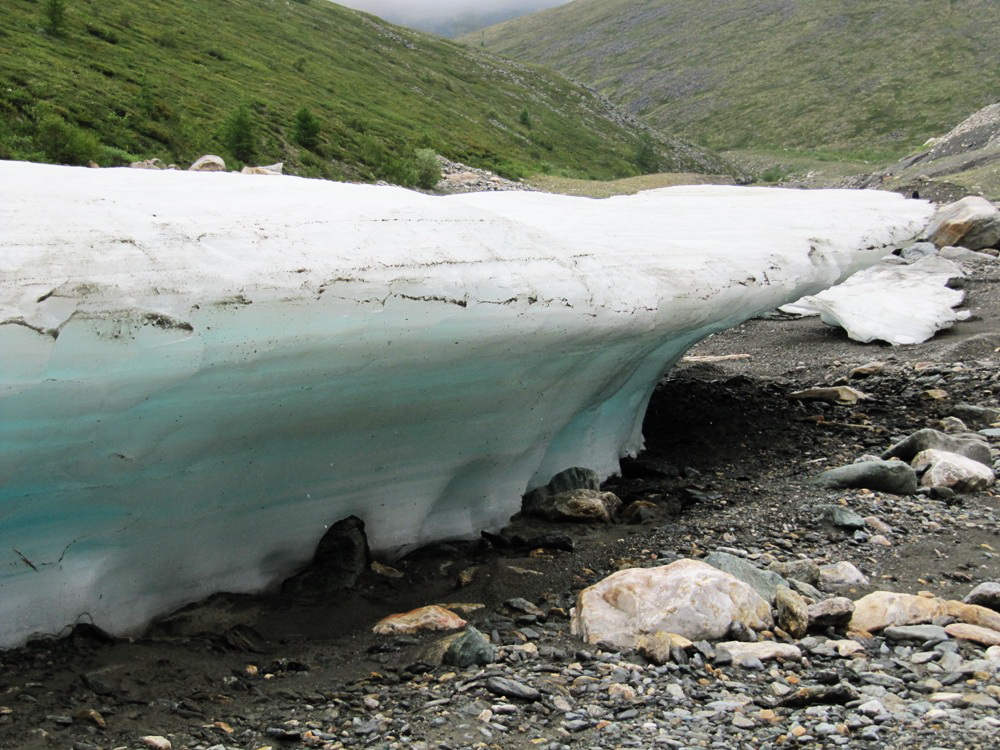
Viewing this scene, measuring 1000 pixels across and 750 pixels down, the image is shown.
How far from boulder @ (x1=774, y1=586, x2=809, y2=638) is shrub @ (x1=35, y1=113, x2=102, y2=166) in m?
24.1

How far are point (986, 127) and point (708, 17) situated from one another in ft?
348

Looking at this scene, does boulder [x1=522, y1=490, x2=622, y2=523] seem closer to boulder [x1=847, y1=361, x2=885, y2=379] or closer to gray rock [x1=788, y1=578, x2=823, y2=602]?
gray rock [x1=788, y1=578, x2=823, y2=602]

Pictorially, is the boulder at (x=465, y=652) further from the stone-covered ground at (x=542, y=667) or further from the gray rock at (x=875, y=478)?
the gray rock at (x=875, y=478)

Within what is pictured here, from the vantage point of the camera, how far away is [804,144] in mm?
83375

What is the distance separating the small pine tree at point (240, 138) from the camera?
3241cm

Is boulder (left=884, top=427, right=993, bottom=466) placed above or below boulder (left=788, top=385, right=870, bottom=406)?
below

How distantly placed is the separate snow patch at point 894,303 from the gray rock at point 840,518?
18.5 ft

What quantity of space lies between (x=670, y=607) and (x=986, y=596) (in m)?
1.36

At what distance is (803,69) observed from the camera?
10169cm

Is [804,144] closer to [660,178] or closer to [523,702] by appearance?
[660,178]

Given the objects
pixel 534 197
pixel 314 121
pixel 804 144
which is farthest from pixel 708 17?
pixel 534 197

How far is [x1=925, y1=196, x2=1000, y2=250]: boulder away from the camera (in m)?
15.2

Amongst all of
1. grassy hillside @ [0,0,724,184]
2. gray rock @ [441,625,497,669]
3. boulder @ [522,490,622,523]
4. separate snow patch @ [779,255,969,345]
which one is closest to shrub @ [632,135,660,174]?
grassy hillside @ [0,0,724,184]

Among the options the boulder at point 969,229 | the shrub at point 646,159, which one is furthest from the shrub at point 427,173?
the shrub at point 646,159
